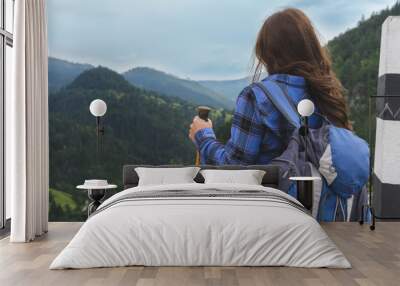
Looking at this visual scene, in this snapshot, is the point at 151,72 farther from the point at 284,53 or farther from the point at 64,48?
the point at 284,53

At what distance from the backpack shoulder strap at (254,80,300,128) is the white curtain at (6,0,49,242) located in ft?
9.15

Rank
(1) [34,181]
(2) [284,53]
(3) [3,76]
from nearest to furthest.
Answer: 1. (1) [34,181]
2. (3) [3,76]
3. (2) [284,53]

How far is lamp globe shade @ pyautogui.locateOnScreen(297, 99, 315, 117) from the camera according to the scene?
24.3 ft

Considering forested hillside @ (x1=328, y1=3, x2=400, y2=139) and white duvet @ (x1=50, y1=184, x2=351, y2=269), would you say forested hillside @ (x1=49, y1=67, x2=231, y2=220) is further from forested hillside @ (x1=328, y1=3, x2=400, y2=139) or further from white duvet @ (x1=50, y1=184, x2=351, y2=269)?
white duvet @ (x1=50, y1=184, x2=351, y2=269)

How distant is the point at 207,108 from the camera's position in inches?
322

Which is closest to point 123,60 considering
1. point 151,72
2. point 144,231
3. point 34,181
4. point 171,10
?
point 151,72

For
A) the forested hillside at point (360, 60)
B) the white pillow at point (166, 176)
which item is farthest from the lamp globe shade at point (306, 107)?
the white pillow at point (166, 176)

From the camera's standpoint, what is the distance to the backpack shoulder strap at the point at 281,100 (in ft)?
25.2

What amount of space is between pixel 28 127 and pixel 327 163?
3.72 metres

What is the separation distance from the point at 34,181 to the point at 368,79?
14.6 ft

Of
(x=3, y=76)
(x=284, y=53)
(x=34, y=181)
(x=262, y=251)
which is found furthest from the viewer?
(x=284, y=53)

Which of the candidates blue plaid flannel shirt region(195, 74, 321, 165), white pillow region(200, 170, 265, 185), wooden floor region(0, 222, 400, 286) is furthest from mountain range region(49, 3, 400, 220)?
wooden floor region(0, 222, 400, 286)

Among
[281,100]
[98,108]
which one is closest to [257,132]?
[281,100]

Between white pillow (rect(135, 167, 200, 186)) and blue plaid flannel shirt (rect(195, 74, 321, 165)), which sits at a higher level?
blue plaid flannel shirt (rect(195, 74, 321, 165))
